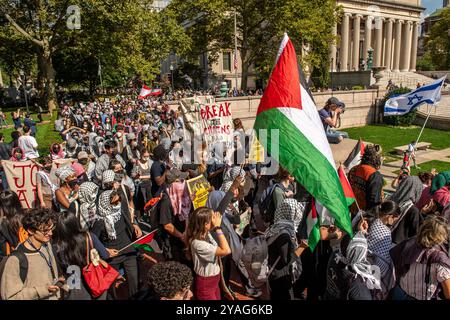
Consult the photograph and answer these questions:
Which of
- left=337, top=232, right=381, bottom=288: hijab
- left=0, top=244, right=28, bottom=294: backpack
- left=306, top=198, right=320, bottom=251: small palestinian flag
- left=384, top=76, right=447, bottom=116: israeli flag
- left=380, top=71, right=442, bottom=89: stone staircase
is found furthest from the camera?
left=380, top=71, right=442, bottom=89: stone staircase

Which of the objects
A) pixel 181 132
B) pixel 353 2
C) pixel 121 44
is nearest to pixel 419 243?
pixel 181 132

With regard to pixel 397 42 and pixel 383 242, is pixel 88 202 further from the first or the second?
pixel 397 42

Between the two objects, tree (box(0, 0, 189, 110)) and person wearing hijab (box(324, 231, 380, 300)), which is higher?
tree (box(0, 0, 189, 110))

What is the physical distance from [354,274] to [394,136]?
23047 millimetres

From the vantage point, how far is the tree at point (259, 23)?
31.6m

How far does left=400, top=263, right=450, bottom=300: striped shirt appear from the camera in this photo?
10.6ft

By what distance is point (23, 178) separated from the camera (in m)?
6.33

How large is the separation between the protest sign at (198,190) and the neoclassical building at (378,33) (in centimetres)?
5412

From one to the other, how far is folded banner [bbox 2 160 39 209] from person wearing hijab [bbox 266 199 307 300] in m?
4.40

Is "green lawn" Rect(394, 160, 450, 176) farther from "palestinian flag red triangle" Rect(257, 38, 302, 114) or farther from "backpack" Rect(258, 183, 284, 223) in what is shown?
"palestinian flag red triangle" Rect(257, 38, 302, 114)

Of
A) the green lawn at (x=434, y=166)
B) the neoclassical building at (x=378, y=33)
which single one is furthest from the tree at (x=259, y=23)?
the neoclassical building at (x=378, y=33)

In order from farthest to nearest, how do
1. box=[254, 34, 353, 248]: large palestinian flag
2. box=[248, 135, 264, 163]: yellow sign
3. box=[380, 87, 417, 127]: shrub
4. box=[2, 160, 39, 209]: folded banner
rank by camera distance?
box=[380, 87, 417, 127]: shrub, box=[248, 135, 264, 163]: yellow sign, box=[2, 160, 39, 209]: folded banner, box=[254, 34, 353, 248]: large palestinian flag

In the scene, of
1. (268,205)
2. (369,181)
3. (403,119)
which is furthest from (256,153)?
(403,119)

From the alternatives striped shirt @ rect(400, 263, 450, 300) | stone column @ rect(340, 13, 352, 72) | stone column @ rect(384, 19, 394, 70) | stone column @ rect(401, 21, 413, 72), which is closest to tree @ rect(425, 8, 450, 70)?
stone column @ rect(401, 21, 413, 72)
